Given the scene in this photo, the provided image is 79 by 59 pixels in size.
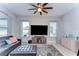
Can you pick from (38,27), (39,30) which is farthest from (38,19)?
(39,30)

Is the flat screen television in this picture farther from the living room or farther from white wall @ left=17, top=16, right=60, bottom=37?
white wall @ left=17, top=16, right=60, bottom=37

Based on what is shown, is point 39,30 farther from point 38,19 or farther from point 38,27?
point 38,19

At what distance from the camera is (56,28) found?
3.35m

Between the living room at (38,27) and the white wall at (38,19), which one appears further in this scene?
the white wall at (38,19)

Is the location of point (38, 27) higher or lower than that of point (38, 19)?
lower

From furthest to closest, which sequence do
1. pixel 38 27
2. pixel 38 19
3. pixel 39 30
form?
pixel 38 19 → pixel 38 27 → pixel 39 30

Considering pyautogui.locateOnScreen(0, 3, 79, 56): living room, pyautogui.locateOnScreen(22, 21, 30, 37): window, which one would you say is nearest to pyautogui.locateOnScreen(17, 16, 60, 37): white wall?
pyautogui.locateOnScreen(0, 3, 79, 56): living room

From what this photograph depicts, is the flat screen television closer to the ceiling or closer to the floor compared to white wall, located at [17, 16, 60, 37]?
closer to the floor

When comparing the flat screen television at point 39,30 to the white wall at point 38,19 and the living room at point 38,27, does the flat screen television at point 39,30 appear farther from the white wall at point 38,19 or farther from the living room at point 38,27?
the white wall at point 38,19

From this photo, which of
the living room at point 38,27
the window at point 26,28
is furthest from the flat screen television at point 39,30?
the window at point 26,28

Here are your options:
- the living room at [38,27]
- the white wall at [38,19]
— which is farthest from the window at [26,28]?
the white wall at [38,19]

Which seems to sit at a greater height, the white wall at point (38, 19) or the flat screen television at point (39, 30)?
the white wall at point (38, 19)

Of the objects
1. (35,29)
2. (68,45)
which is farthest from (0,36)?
(68,45)

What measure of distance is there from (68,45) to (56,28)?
212 cm
